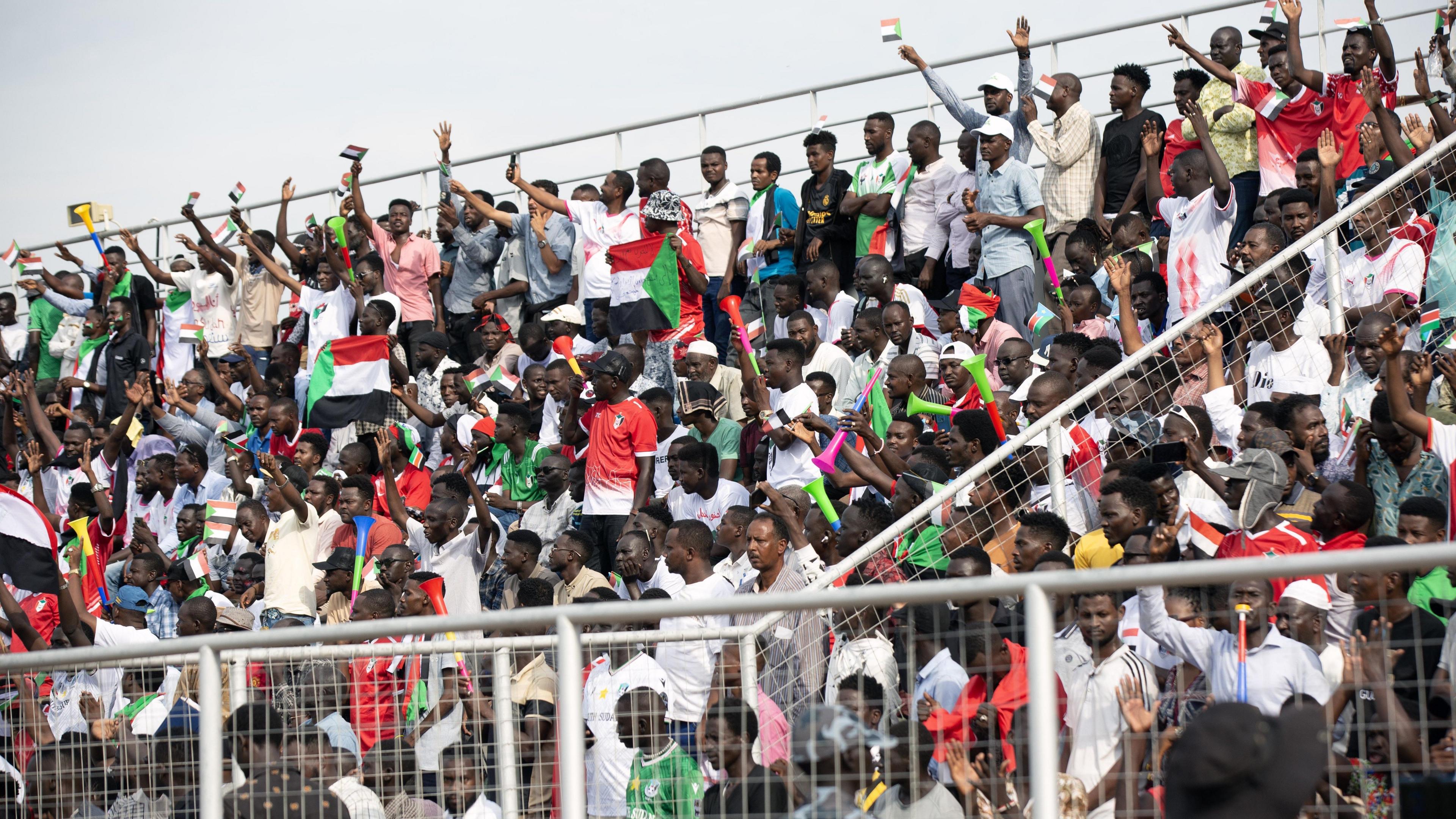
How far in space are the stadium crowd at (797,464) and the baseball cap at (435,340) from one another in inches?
1.6

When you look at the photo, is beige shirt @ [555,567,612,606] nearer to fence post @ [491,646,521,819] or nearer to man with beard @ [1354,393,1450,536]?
man with beard @ [1354,393,1450,536]

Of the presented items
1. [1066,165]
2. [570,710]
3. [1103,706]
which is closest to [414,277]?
[1066,165]

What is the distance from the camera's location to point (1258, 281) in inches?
332

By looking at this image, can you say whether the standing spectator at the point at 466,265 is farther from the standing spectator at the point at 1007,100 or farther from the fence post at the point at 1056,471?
the fence post at the point at 1056,471

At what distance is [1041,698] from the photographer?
371 centimetres

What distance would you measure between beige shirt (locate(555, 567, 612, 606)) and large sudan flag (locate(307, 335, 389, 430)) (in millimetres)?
4138

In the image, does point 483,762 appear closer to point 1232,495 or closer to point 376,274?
point 1232,495

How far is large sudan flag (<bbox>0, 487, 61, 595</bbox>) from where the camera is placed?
347 inches

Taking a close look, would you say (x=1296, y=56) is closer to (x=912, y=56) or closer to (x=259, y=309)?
(x=912, y=56)

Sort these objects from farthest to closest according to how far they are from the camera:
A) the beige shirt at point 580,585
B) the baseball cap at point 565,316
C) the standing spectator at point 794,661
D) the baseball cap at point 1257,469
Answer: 1. the baseball cap at point 565,316
2. the beige shirt at point 580,585
3. the baseball cap at point 1257,469
4. the standing spectator at point 794,661

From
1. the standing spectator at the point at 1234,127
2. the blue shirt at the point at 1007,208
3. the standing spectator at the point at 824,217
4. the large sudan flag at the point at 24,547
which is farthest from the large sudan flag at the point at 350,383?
the standing spectator at the point at 1234,127

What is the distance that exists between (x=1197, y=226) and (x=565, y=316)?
521 cm

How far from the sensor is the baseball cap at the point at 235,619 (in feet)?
33.4

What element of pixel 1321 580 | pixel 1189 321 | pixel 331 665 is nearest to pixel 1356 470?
pixel 1189 321
